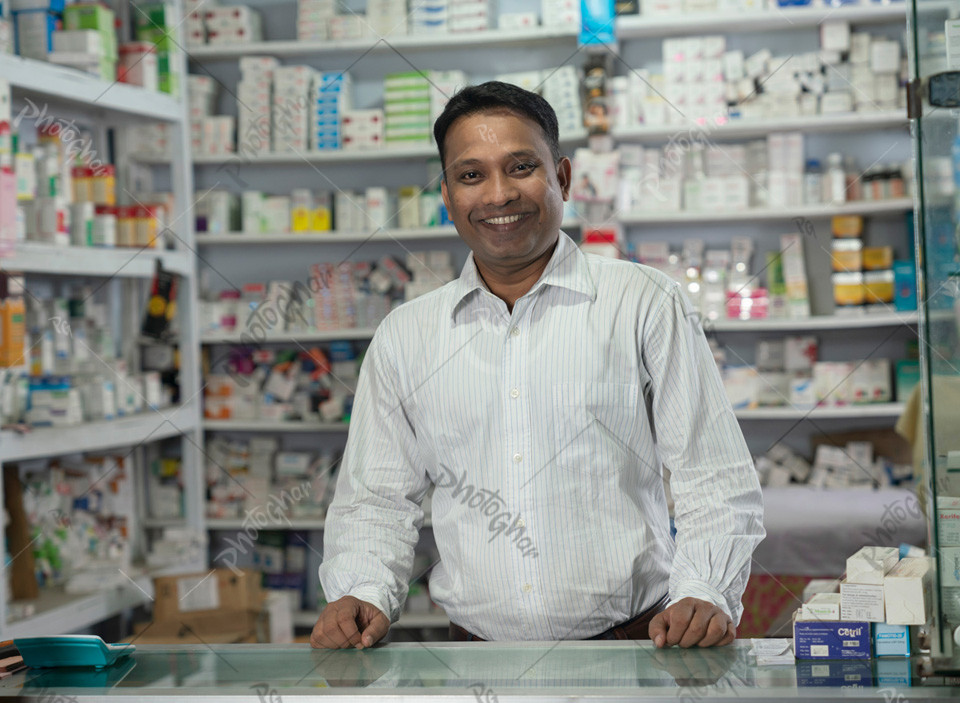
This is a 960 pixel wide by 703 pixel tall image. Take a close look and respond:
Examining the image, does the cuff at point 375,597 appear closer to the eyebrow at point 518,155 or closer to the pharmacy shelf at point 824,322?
the eyebrow at point 518,155

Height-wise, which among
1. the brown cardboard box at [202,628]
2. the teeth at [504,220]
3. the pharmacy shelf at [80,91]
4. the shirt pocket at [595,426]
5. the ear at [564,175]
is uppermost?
the pharmacy shelf at [80,91]

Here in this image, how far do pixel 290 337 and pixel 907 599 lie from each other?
12.2 ft

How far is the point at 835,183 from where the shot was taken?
14.5ft

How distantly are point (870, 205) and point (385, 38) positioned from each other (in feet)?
7.86

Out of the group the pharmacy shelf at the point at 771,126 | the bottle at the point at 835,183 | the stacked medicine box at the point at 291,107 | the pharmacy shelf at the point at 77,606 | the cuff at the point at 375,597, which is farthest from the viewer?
the stacked medicine box at the point at 291,107

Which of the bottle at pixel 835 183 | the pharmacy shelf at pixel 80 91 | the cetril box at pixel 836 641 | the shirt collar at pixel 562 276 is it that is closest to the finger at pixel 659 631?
the cetril box at pixel 836 641

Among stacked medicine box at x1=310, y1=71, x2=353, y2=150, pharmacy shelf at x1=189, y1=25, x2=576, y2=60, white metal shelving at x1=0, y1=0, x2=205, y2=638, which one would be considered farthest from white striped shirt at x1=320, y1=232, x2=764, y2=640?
stacked medicine box at x1=310, y1=71, x2=353, y2=150

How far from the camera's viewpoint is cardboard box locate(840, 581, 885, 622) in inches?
49.3

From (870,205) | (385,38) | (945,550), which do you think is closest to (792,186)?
(870,205)

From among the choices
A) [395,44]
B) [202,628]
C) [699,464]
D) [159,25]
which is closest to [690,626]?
[699,464]

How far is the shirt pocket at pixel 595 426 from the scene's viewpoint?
1567mm

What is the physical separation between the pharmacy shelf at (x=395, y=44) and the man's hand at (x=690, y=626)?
3.58 m

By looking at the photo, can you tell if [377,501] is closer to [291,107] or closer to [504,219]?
[504,219]

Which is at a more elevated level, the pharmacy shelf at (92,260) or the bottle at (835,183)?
the bottle at (835,183)
